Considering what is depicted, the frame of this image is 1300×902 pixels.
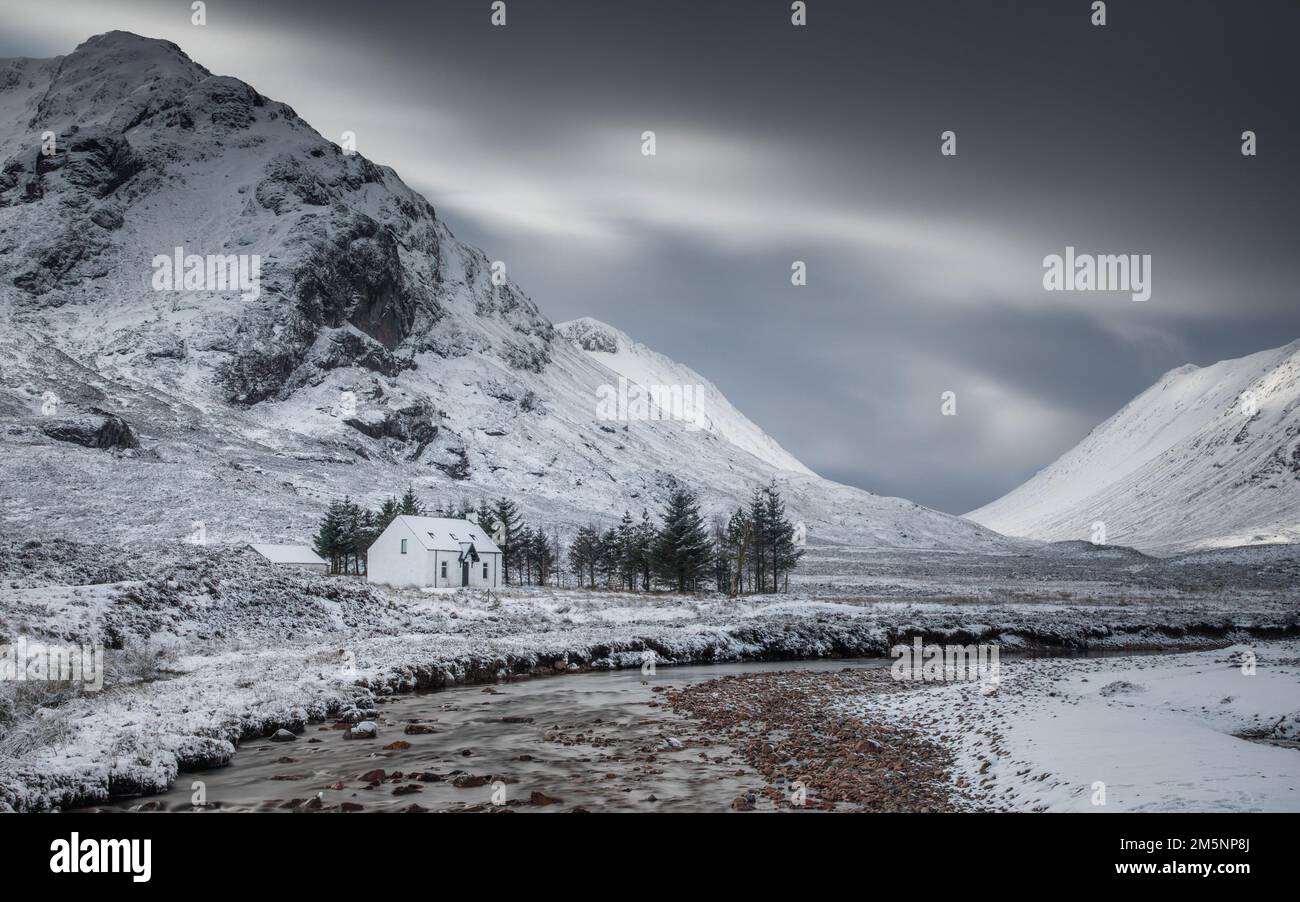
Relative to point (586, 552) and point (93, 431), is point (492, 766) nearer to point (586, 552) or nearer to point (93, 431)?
point (586, 552)

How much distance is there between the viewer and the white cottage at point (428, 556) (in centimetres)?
7206

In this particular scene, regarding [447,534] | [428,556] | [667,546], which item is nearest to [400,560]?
[428,556]

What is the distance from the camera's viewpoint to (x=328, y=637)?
122 feet

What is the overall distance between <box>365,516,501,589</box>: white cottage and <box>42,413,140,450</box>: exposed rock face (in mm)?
113751

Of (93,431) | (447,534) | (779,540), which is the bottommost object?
(779,540)

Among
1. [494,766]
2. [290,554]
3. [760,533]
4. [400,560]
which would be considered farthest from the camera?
[290,554]

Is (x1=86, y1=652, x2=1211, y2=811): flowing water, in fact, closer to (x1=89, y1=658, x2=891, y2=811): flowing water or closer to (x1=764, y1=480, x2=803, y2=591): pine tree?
(x1=89, y1=658, x2=891, y2=811): flowing water

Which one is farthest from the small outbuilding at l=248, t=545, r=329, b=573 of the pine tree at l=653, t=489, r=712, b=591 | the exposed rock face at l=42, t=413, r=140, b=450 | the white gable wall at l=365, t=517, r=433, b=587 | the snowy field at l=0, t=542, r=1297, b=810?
the exposed rock face at l=42, t=413, r=140, b=450

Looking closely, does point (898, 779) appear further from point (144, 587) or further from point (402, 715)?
point (144, 587)

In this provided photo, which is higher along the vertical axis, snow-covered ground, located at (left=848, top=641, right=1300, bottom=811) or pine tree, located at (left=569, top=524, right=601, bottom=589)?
snow-covered ground, located at (left=848, top=641, right=1300, bottom=811)

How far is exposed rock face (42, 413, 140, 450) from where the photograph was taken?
154875mm

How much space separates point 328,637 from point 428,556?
35.0m
